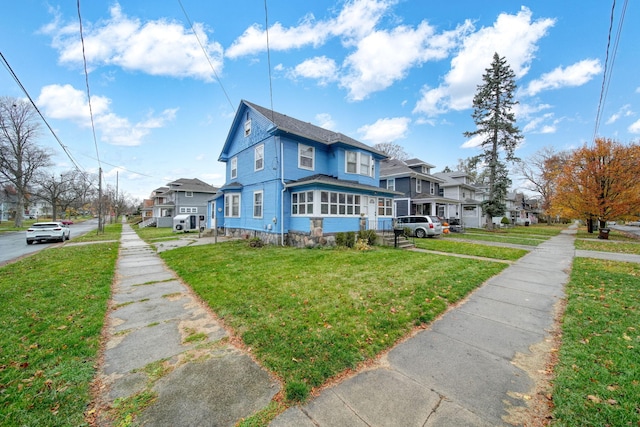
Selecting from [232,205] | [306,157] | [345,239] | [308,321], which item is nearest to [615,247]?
[345,239]

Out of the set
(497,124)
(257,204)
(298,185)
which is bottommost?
(257,204)

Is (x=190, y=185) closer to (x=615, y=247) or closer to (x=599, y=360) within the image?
(x=599, y=360)

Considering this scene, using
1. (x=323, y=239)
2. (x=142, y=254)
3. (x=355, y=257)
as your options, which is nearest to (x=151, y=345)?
(x=355, y=257)

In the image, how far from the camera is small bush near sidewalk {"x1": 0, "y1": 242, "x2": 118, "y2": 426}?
2219mm

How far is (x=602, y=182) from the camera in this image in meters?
19.1

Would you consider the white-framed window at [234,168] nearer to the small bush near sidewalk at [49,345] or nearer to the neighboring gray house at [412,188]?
the small bush near sidewalk at [49,345]

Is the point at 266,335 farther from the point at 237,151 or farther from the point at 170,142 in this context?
the point at 170,142

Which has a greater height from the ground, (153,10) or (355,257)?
(153,10)

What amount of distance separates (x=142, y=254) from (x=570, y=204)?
→ 3225cm

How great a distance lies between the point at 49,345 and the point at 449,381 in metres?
5.32

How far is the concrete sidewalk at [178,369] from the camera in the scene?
7.38 ft

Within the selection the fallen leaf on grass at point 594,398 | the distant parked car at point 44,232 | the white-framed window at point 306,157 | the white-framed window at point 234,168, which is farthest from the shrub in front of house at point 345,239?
the distant parked car at point 44,232

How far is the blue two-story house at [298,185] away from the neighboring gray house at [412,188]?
323 inches

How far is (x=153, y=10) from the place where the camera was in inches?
281
